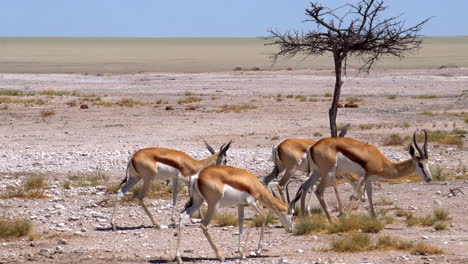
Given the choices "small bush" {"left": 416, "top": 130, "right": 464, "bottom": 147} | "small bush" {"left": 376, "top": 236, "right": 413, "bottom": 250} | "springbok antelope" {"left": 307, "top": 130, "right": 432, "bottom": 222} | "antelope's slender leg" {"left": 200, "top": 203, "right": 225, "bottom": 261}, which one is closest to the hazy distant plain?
"small bush" {"left": 416, "top": 130, "right": 464, "bottom": 147}

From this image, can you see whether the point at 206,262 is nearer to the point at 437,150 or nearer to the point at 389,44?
the point at 389,44

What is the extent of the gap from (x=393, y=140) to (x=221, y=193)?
11746 millimetres

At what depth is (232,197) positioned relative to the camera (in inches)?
361

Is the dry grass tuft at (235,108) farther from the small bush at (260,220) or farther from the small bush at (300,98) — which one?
the small bush at (260,220)

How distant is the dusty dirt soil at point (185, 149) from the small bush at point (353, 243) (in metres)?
0.12

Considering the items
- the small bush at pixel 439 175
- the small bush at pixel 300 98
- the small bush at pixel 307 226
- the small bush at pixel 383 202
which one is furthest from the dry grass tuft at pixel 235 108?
the small bush at pixel 307 226

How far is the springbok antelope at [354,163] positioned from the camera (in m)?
11.3

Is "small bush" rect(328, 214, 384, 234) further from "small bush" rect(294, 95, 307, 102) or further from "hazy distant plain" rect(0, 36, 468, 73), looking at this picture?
"small bush" rect(294, 95, 307, 102)

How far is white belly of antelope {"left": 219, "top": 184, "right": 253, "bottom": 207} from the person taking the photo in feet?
29.8

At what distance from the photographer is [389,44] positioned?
1691 cm

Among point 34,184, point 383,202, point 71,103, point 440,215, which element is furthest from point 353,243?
point 71,103

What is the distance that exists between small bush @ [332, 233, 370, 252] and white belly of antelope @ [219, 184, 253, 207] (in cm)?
128

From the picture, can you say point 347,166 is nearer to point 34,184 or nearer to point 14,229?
point 14,229

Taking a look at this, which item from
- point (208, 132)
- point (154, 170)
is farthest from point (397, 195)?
point (208, 132)
